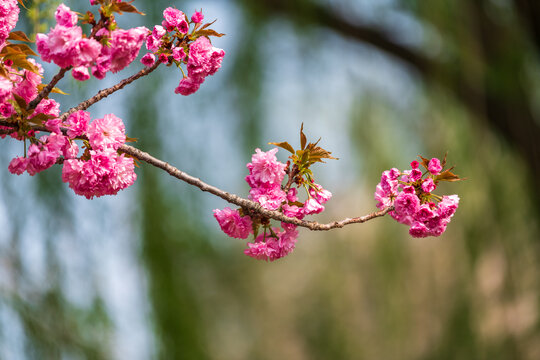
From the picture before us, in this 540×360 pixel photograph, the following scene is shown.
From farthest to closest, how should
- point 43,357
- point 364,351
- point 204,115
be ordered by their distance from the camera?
point 364,351 → point 204,115 → point 43,357

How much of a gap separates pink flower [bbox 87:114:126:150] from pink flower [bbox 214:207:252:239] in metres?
0.10

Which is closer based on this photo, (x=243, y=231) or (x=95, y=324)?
(x=243, y=231)

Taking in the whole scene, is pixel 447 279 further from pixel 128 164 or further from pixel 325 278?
pixel 128 164

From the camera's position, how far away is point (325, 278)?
→ 1551 millimetres

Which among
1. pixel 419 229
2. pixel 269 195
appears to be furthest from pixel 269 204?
pixel 419 229

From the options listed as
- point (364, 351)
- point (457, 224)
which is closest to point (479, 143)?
point (457, 224)

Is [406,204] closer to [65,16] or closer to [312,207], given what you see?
[312,207]

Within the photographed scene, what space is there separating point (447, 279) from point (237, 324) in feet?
4.42

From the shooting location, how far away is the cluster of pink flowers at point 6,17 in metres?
0.41

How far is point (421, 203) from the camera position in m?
0.45

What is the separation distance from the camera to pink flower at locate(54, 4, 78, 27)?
0.37 metres

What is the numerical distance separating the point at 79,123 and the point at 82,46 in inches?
2.8

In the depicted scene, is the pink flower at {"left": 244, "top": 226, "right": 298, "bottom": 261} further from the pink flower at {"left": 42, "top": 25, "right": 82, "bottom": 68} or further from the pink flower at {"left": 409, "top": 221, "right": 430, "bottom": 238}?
the pink flower at {"left": 42, "top": 25, "right": 82, "bottom": 68}

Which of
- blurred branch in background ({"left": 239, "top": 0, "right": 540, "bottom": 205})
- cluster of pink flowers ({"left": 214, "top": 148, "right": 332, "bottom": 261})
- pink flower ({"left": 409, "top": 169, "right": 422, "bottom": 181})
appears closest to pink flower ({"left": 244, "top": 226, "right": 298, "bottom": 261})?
cluster of pink flowers ({"left": 214, "top": 148, "right": 332, "bottom": 261})
